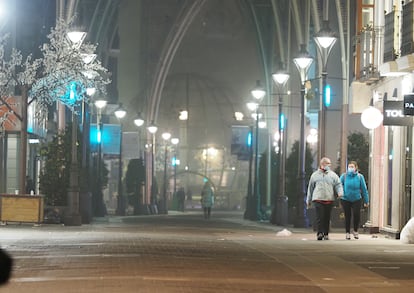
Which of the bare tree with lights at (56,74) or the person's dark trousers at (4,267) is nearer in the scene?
the person's dark trousers at (4,267)

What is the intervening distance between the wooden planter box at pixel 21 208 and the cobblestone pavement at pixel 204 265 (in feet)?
25.1

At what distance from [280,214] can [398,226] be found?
1587 centimetres

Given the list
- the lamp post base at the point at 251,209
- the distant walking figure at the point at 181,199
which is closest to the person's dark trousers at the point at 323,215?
the lamp post base at the point at 251,209

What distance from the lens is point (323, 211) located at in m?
22.9

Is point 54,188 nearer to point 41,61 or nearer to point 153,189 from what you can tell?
point 41,61

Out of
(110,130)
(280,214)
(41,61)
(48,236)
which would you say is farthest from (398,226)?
(110,130)

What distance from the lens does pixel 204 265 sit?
1557cm

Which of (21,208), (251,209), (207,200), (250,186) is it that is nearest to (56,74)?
(21,208)

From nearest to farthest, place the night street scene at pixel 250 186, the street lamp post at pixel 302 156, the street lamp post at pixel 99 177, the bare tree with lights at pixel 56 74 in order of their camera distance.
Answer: the night street scene at pixel 250 186 < the bare tree with lights at pixel 56 74 < the street lamp post at pixel 302 156 < the street lamp post at pixel 99 177

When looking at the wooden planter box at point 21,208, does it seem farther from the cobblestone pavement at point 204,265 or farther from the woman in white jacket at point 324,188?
the woman in white jacket at point 324,188

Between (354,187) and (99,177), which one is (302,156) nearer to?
(354,187)

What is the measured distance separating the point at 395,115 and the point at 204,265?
8.93 meters

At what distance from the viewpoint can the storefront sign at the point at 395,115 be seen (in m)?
22.8

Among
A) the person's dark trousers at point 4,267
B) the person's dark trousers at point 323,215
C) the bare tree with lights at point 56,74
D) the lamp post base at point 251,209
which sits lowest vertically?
the lamp post base at point 251,209
